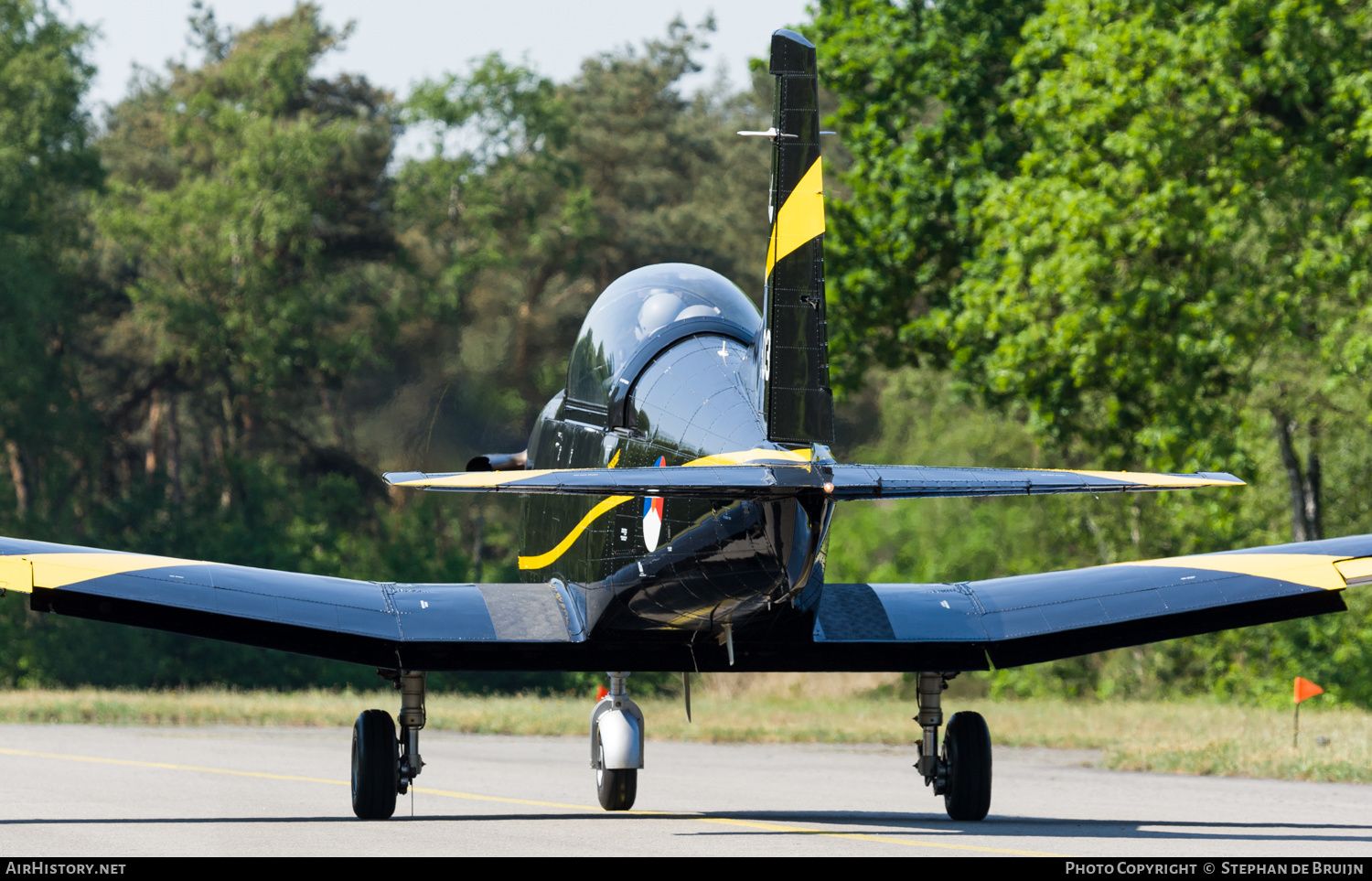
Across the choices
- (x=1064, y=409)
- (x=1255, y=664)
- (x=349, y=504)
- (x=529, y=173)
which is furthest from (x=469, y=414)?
(x=529, y=173)

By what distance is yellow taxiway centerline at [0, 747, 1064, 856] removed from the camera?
1071cm

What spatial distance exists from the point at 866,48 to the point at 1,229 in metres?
31.0

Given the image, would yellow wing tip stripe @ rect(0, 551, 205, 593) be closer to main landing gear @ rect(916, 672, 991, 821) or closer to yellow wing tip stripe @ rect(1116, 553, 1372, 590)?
main landing gear @ rect(916, 672, 991, 821)

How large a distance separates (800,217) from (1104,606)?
404cm

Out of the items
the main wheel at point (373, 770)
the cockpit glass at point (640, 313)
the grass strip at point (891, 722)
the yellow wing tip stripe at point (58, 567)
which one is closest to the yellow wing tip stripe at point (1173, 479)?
the cockpit glass at point (640, 313)

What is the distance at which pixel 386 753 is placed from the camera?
1249 centimetres

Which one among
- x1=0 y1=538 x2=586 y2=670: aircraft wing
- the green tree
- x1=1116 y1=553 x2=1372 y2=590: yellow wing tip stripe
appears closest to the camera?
x1=0 y1=538 x2=586 y2=670: aircraft wing

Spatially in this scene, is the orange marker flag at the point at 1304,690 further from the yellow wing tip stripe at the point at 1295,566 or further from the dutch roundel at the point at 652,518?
the dutch roundel at the point at 652,518

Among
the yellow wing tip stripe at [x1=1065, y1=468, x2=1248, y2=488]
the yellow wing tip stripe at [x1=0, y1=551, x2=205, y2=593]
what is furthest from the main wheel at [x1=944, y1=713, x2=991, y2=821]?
the yellow wing tip stripe at [x1=0, y1=551, x2=205, y2=593]

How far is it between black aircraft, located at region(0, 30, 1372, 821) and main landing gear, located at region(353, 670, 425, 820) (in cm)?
2

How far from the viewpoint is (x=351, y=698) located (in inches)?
1362

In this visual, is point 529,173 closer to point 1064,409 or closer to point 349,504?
point 349,504

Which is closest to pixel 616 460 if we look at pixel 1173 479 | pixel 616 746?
pixel 616 746

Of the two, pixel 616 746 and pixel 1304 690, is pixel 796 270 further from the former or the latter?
pixel 1304 690
